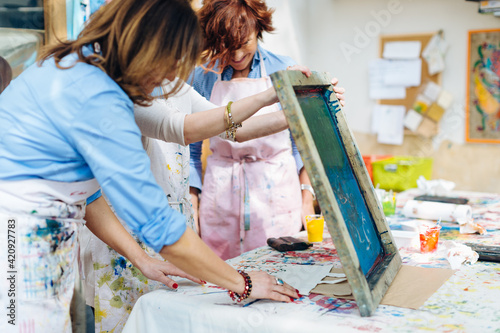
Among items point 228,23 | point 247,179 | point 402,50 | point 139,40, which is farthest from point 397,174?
point 139,40

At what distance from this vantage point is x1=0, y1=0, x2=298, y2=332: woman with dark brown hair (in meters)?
1.07

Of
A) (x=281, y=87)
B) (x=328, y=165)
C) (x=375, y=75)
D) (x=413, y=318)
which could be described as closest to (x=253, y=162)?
(x=328, y=165)

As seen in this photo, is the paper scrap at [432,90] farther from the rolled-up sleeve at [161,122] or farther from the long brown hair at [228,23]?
the rolled-up sleeve at [161,122]

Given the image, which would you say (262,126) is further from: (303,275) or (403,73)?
(403,73)

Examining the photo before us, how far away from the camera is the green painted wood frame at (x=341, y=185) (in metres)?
1.19

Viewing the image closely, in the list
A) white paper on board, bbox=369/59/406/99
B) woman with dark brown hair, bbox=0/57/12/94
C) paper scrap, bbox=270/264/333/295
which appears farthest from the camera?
white paper on board, bbox=369/59/406/99

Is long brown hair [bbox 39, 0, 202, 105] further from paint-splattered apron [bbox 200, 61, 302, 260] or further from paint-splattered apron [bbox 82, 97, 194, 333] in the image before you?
paint-splattered apron [bbox 200, 61, 302, 260]

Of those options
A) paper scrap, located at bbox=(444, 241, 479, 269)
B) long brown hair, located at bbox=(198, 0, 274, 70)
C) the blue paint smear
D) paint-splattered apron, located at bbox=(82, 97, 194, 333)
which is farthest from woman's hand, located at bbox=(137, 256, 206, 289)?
long brown hair, located at bbox=(198, 0, 274, 70)

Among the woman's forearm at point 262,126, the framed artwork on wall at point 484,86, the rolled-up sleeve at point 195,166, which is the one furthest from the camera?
the framed artwork on wall at point 484,86

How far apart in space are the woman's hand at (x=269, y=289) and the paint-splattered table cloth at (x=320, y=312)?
0.02 metres

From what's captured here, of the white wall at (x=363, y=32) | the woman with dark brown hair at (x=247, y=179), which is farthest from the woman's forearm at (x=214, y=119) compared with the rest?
the white wall at (x=363, y=32)

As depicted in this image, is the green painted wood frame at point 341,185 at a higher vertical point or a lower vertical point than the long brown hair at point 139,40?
lower

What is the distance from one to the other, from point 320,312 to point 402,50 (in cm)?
435

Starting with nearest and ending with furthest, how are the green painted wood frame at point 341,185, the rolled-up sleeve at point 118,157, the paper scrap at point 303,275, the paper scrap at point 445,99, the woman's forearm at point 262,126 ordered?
the rolled-up sleeve at point 118,157
the green painted wood frame at point 341,185
the paper scrap at point 303,275
the woman's forearm at point 262,126
the paper scrap at point 445,99
